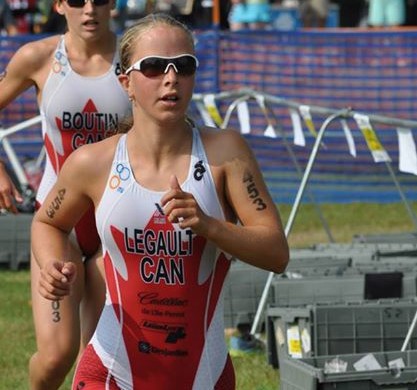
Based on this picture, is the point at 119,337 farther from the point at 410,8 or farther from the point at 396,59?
the point at 410,8

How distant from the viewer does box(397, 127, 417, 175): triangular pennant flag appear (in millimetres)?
8641

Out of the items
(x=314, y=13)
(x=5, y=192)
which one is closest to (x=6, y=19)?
(x=314, y=13)

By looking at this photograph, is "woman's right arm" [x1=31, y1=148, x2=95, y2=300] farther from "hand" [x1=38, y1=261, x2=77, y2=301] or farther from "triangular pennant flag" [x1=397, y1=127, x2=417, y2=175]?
"triangular pennant flag" [x1=397, y1=127, x2=417, y2=175]

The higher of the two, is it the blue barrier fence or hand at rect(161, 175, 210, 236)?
hand at rect(161, 175, 210, 236)

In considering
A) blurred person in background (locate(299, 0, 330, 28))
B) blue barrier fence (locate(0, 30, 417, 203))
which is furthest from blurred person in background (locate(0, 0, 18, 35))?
blue barrier fence (locate(0, 30, 417, 203))

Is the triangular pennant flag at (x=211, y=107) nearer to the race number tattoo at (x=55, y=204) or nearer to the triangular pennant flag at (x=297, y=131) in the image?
the triangular pennant flag at (x=297, y=131)

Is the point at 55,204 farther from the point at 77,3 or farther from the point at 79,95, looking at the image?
the point at 77,3

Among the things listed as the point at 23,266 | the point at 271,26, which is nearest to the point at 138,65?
the point at 23,266

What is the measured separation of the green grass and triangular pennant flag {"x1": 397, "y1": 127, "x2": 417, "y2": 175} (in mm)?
1396

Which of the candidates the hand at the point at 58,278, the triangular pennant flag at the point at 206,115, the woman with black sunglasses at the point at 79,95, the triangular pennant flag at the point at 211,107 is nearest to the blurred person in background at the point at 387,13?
the triangular pennant flag at the point at 206,115

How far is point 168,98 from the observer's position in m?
4.86

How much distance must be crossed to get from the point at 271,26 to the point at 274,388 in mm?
16736

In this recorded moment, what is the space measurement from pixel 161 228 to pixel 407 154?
13.2 feet

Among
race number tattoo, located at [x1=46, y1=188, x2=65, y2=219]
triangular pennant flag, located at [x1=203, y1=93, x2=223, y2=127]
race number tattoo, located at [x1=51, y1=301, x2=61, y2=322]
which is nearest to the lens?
race number tattoo, located at [x1=46, y1=188, x2=65, y2=219]
